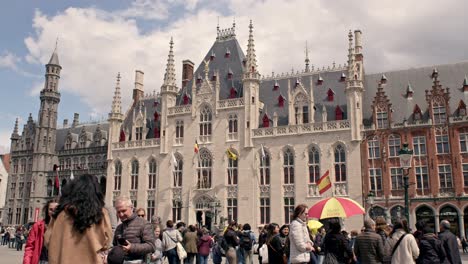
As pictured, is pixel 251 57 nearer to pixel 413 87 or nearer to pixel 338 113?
pixel 338 113

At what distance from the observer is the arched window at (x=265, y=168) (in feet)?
136

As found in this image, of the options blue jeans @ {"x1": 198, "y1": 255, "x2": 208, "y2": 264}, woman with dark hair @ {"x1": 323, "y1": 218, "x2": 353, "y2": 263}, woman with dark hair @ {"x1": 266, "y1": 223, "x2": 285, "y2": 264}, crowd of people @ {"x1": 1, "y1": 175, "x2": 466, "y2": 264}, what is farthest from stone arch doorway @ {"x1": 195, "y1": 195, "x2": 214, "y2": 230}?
woman with dark hair @ {"x1": 323, "y1": 218, "x2": 353, "y2": 263}

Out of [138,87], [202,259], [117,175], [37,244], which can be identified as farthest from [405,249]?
[138,87]

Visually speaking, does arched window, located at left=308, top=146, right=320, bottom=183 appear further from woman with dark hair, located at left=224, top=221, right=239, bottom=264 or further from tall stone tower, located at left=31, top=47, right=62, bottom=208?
tall stone tower, located at left=31, top=47, right=62, bottom=208

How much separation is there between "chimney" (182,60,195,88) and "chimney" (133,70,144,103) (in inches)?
281

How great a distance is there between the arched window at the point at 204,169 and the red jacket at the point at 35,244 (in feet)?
122

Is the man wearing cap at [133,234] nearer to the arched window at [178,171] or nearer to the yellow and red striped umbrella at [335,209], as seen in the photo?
the yellow and red striped umbrella at [335,209]

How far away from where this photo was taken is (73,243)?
444 centimetres

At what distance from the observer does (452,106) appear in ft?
121

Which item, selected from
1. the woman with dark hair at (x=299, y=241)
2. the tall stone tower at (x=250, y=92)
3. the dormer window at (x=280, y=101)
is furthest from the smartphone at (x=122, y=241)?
the dormer window at (x=280, y=101)

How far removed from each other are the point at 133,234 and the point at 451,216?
34.2 meters

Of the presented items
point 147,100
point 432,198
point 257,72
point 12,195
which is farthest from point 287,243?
point 12,195

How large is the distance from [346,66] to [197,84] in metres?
16.0

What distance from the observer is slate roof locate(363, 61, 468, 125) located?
3819 centimetres
